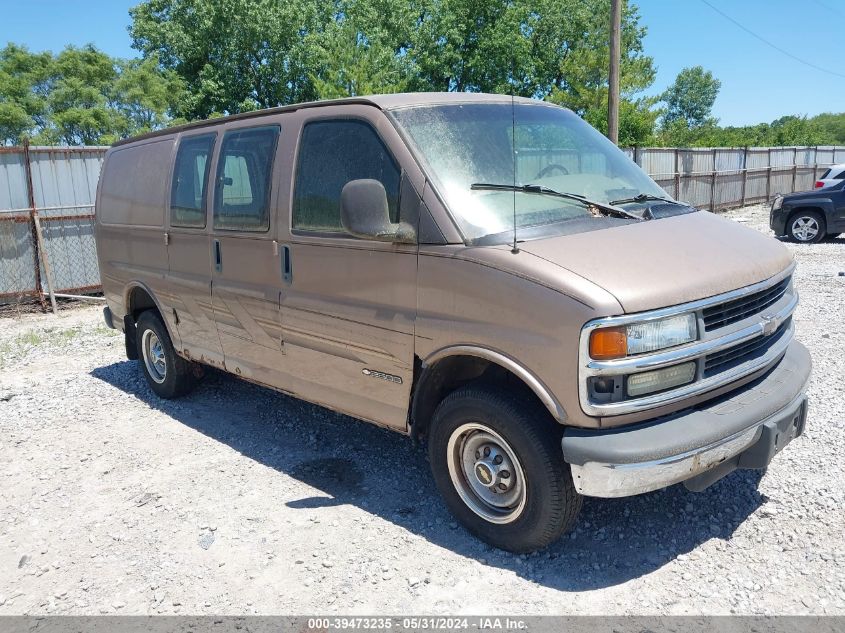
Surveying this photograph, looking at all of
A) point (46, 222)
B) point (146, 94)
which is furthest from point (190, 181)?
point (146, 94)

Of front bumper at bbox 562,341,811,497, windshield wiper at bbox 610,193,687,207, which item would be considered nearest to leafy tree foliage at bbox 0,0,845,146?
windshield wiper at bbox 610,193,687,207

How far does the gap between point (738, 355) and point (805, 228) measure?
13035 mm

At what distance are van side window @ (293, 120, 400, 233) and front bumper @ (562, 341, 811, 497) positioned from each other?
5.20ft

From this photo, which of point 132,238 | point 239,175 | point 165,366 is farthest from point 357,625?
point 132,238

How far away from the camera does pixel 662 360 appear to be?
2.99m

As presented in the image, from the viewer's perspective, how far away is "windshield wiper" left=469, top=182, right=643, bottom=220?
3637 mm

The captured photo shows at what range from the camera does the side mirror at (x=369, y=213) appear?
138 inches

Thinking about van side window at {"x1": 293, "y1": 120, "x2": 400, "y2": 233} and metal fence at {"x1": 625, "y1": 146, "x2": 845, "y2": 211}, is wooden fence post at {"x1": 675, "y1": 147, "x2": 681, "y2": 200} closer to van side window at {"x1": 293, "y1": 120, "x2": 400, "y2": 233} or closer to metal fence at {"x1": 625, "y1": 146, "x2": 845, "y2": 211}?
metal fence at {"x1": 625, "y1": 146, "x2": 845, "y2": 211}

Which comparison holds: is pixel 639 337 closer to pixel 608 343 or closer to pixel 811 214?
pixel 608 343

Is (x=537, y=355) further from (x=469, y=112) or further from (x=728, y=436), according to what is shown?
(x=469, y=112)

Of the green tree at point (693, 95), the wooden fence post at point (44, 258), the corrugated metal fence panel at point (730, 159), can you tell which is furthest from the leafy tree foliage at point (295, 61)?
the green tree at point (693, 95)

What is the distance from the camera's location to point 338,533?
388cm

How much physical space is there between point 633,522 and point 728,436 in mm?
913

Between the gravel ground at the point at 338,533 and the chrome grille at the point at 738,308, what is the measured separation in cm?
117
